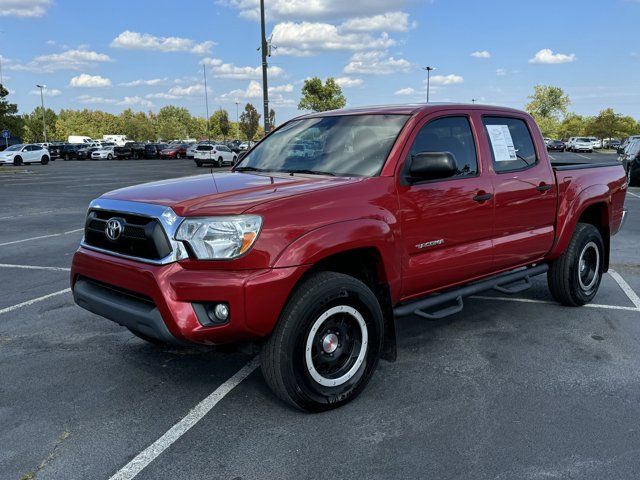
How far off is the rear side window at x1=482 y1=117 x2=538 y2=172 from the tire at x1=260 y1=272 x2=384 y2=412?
6.18ft

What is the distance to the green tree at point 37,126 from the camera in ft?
347

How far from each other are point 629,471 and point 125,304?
2839 mm

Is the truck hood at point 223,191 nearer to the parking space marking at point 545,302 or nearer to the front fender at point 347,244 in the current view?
the front fender at point 347,244

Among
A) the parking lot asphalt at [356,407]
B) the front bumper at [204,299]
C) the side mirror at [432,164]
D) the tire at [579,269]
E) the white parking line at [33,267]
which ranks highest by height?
the side mirror at [432,164]

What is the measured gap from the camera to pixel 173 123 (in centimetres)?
14000


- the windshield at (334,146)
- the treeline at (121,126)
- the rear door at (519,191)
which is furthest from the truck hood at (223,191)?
the treeline at (121,126)

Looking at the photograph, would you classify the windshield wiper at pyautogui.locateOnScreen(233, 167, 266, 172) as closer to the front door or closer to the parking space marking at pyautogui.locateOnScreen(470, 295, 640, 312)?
the front door

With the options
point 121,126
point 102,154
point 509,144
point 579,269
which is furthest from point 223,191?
point 121,126

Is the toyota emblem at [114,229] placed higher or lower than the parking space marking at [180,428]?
higher

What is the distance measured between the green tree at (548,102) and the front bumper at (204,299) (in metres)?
104

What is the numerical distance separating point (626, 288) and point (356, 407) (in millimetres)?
4295

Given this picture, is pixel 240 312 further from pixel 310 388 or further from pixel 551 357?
pixel 551 357

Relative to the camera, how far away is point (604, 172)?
5879 mm

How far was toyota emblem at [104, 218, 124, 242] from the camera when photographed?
11.6 ft
